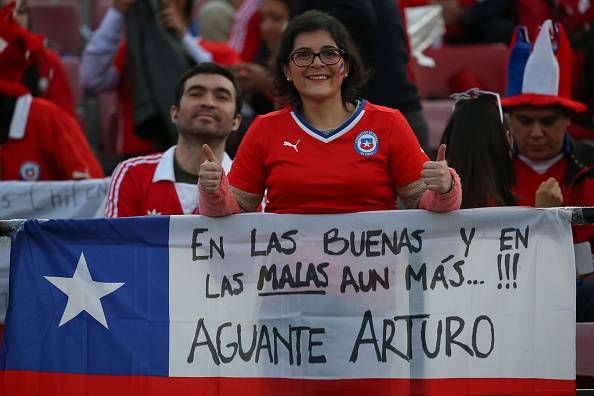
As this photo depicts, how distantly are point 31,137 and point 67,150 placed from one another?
8.8 inches

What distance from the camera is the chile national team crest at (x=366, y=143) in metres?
4.74

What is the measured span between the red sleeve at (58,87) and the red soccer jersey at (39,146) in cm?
102

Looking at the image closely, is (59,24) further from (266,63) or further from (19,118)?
(19,118)

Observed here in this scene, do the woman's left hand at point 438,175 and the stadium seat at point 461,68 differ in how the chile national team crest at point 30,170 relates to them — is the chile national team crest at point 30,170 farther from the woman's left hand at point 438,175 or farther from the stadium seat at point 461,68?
the woman's left hand at point 438,175

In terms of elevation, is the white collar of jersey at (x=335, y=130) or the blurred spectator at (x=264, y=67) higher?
the blurred spectator at (x=264, y=67)

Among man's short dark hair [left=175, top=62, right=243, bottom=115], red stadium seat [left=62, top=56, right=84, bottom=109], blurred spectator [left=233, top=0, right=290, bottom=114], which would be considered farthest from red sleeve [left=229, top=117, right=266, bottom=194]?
red stadium seat [left=62, top=56, right=84, bottom=109]

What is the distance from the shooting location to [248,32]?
375 inches

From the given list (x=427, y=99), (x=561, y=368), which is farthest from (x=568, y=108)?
(x=427, y=99)

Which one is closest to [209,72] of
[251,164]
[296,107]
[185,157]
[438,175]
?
[185,157]

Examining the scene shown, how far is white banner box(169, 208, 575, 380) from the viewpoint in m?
4.61

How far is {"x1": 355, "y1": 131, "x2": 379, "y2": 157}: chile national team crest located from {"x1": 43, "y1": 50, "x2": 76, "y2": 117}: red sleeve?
4.25 metres

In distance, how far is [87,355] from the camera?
4.81 metres

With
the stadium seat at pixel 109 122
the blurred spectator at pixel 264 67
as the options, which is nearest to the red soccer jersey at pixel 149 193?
the blurred spectator at pixel 264 67

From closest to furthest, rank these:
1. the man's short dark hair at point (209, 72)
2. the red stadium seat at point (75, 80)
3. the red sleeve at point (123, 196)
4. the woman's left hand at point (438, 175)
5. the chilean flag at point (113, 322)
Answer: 1. the woman's left hand at point (438, 175)
2. the chilean flag at point (113, 322)
3. the red sleeve at point (123, 196)
4. the man's short dark hair at point (209, 72)
5. the red stadium seat at point (75, 80)
